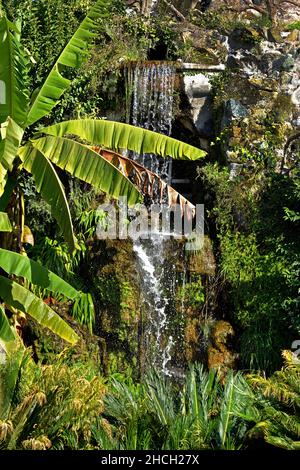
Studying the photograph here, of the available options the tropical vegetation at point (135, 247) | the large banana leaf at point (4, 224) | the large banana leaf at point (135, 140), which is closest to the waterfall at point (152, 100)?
the tropical vegetation at point (135, 247)

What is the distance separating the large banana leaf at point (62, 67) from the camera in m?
8.91

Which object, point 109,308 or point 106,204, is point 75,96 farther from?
point 109,308

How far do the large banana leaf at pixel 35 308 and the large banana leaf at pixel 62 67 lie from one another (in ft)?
6.93

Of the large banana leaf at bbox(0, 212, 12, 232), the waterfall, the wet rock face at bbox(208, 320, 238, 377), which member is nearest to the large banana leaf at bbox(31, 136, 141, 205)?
the large banana leaf at bbox(0, 212, 12, 232)

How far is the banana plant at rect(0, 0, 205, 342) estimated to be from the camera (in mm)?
7887

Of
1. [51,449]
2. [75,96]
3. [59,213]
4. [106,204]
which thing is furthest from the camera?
[75,96]

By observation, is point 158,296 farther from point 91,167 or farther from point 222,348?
point 91,167

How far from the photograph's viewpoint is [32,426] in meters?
6.96

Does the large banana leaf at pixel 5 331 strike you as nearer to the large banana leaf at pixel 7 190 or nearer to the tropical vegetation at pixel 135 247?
the tropical vegetation at pixel 135 247

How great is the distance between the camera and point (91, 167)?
26.9 ft

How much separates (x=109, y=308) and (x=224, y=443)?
389 cm

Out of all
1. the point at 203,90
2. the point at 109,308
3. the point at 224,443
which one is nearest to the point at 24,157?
the point at 109,308

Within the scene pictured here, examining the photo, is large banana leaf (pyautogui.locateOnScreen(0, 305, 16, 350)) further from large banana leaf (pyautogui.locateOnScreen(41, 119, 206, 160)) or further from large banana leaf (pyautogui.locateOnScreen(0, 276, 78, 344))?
large banana leaf (pyautogui.locateOnScreen(41, 119, 206, 160))

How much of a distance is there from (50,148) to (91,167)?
65 centimetres
